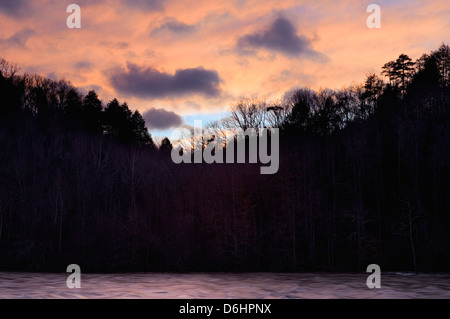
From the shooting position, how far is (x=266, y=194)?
1902 inches

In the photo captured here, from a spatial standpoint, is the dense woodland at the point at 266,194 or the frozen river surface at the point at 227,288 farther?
the dense woodland at the point at 266,194

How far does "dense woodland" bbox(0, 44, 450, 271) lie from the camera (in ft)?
136

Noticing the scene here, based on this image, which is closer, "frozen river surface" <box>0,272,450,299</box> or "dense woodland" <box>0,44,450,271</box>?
"frozen river surface" <box>0,272,450,299</box>

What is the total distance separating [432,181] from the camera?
154 feet

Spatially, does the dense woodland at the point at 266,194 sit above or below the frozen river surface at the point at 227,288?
above

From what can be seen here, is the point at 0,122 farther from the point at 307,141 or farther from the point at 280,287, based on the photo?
the point at 280,287

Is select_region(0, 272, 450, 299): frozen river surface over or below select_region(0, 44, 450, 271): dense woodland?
below

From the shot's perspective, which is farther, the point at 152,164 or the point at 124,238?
the point at 152,164

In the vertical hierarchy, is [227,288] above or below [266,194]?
below

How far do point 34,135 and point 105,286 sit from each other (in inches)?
1572

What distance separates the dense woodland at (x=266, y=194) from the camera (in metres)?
41.5

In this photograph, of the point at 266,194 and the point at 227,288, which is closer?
the point at 227,288

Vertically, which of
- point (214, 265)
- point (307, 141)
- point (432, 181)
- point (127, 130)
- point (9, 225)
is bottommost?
point (214, 265)
